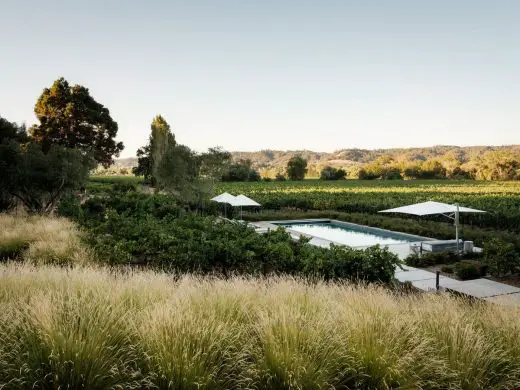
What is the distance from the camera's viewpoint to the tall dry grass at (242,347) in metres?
2.65

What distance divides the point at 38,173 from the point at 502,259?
15.9 m

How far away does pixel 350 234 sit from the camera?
21.0 metres

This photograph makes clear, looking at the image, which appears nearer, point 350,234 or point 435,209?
point 435,209

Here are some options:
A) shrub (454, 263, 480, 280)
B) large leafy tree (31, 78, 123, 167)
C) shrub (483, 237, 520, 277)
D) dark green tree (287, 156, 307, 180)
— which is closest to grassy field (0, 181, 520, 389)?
shrub (454, 263, 480, 280)

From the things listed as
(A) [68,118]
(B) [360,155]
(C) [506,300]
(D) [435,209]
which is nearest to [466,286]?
(C) [506,300]

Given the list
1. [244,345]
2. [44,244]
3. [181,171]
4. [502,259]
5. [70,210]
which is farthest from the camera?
[181,171]

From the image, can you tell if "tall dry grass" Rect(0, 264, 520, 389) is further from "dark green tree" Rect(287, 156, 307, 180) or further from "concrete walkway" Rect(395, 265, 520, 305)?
"dark green tree" Rect(287, 156, 307, 180)

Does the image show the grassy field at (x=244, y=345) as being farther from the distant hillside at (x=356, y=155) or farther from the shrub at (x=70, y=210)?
the distant hillside at (x=356, y=155)

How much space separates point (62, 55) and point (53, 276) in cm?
1852

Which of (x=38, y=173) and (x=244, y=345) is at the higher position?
(x=38, y=173)

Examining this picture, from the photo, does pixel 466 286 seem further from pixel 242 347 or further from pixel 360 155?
pixel 360 155

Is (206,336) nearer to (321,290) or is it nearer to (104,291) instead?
(104,291)

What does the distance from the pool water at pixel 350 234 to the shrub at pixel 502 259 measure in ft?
21.6

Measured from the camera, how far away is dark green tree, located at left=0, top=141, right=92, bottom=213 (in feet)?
50.7
